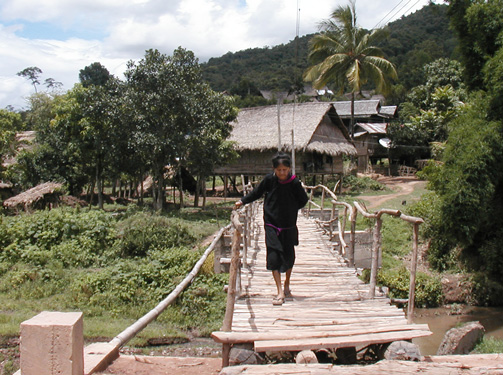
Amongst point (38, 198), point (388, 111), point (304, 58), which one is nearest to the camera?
point (38, 198)

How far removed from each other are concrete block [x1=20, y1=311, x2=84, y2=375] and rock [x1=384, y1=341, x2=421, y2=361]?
2042 mm

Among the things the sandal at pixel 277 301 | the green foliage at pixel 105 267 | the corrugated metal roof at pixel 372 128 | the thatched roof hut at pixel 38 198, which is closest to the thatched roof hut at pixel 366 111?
the corrugated metal roof at pixel 372 128

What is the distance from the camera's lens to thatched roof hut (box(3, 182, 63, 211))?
629 inches

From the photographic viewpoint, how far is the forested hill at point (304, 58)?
41391 mm

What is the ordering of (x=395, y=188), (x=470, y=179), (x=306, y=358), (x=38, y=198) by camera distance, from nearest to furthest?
(x=306, y=358), (x=470, y=179), (x=38, y=198), (x=395, y=188)

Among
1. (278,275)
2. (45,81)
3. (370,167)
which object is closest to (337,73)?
(370,167)

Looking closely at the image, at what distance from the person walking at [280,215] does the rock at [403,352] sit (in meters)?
1.43

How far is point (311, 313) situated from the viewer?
4.16 meters

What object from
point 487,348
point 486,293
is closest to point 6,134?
point 486,293

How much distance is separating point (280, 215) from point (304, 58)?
160 ft

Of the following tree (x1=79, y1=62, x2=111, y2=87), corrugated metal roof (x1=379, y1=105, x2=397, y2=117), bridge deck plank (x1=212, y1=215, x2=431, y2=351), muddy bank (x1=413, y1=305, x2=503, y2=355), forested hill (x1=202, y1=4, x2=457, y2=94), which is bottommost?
muddy bank (x1=413, y1=305, x2=503, y2=355)

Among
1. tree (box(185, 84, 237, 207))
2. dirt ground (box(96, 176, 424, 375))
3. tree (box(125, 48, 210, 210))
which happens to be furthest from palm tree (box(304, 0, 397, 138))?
dirt ground (box(96, 176, 424, 375))

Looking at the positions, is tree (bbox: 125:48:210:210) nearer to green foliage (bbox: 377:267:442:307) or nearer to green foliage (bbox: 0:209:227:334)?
green foliage (bbox: 0:209:227:334)

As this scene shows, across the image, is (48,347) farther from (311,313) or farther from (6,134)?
(6,134)
